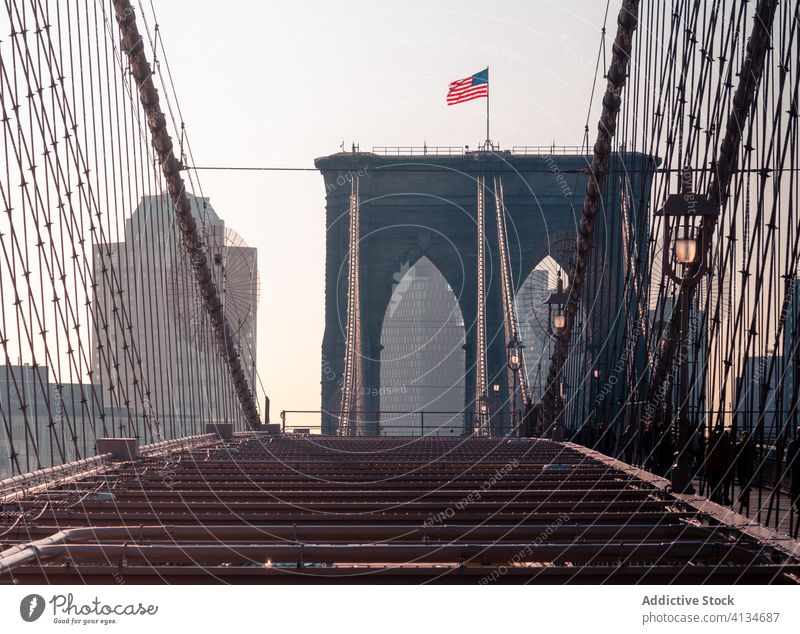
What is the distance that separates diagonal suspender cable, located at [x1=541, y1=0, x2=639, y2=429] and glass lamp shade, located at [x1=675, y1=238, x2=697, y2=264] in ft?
16.4

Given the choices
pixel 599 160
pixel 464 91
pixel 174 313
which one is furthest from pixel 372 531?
pixel 464 91

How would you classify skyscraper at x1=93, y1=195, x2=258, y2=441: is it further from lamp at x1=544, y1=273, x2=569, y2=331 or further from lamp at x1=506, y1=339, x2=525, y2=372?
lamp at x1=506, y1=339, x2=525, y2=372

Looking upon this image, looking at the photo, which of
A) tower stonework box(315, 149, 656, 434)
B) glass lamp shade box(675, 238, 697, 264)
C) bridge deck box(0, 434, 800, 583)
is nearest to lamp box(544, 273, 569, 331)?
glass lamp shade box(675, 238, 697, 264)

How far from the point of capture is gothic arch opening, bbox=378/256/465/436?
496 ft

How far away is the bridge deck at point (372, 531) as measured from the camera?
5289 millimetres

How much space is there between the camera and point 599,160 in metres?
16.5

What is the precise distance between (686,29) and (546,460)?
4.53 meters

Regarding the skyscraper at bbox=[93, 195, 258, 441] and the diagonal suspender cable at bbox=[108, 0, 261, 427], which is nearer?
the skyscraper at bbox=[93, 195, 258, 441]

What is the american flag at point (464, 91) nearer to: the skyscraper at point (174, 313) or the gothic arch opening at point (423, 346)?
the skyscraper at point (174, 313)

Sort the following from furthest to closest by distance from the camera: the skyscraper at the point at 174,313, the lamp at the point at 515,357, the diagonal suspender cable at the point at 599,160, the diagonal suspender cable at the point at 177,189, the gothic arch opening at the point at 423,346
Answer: the gothic arch opening at the point at 423,346 → the lamp at the point at 515,357 → the diagonal suspender cable at the point at 599,160 → the diagonal suspender cable at the point at 177,189 → the skyscraper at the point at 174,313

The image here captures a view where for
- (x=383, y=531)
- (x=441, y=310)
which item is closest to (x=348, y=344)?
(x=383, y=531)

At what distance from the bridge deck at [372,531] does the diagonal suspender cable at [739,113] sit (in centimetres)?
282

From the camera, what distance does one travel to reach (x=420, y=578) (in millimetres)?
5258

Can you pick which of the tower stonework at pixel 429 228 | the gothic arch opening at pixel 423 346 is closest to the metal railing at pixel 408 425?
the tower stonework at pixel 429 228
